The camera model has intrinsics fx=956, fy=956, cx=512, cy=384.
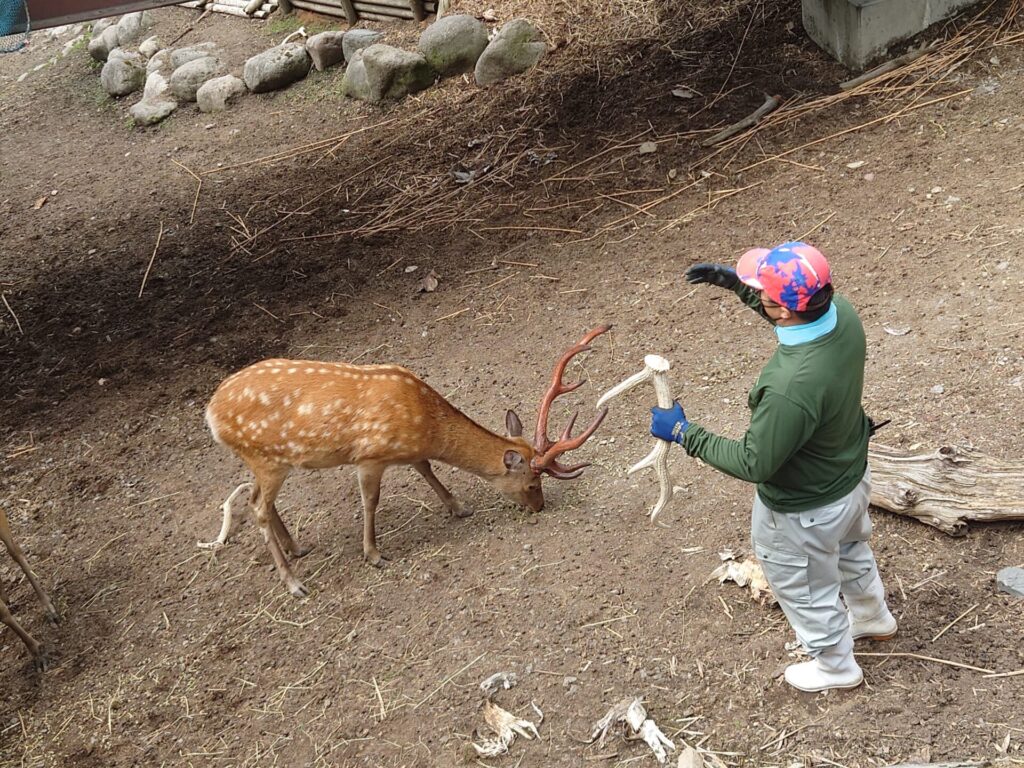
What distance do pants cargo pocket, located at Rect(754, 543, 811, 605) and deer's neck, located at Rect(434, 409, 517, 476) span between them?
1821 mm

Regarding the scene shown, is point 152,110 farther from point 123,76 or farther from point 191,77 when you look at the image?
point 123,76

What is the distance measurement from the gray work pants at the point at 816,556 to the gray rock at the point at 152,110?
1022cm

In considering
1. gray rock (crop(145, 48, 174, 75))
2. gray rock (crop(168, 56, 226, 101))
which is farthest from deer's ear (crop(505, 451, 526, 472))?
gray rock (crop(145, 48, 174, 75))

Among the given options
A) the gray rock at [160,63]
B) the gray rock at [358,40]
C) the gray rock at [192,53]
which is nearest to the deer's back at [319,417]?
the gray rock at [358,40]

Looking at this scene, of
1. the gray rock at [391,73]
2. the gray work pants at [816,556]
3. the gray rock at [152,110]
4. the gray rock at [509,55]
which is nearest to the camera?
the gray work pants at [816,556]

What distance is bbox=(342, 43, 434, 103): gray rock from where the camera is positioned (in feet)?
32.8

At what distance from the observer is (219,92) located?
1131 centimetres

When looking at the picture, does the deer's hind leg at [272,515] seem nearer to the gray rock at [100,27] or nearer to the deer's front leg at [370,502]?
the deer's front leg at [370,502]

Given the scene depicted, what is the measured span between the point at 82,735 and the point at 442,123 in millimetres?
6570

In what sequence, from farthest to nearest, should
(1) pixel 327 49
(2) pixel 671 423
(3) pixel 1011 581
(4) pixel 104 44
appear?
1. (4) pixel 104 44
2. (1) pixel 327 49
3. (3) pixel 1011 581
4. (2) pixel 671 423

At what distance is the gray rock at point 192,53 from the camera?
1229cm

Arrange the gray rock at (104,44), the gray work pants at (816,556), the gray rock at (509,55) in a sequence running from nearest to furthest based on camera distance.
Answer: the gray work pants at (816,556) → the gray rock at (509,55) → the gray rock at (104,44)

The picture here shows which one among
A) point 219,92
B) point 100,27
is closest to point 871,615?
point 219,92

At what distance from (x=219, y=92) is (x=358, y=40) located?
1.82 m
